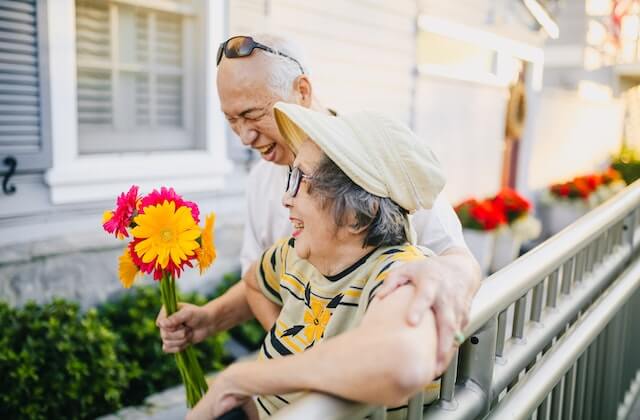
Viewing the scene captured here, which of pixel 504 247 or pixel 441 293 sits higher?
pixel 441 293

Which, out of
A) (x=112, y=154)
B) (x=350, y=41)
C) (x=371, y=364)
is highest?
(x=350, y=41)

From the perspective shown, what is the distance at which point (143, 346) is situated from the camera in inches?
135

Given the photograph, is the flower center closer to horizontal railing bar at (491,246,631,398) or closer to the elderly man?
the elderly man

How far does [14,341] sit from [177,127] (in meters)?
1.78

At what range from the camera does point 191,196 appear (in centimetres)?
405

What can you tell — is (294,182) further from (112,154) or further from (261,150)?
(112,154)

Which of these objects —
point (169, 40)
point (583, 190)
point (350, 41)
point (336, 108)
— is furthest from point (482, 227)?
point (169, 40)

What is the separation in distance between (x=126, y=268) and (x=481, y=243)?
5338mm

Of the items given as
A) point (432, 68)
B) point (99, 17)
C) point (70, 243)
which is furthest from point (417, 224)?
point (432, 68)

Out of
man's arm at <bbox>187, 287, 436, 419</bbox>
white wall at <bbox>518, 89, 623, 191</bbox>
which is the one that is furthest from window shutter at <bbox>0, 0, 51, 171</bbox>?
white wall at <bbox>518, 89, 623, 191</bbox>

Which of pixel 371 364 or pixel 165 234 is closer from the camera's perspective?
pixel 371 364

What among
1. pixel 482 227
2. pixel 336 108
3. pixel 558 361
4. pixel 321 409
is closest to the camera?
pixel 321 409

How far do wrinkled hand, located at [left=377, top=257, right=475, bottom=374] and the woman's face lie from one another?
0.25 m

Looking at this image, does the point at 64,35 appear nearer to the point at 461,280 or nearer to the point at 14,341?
the point at 14,341
